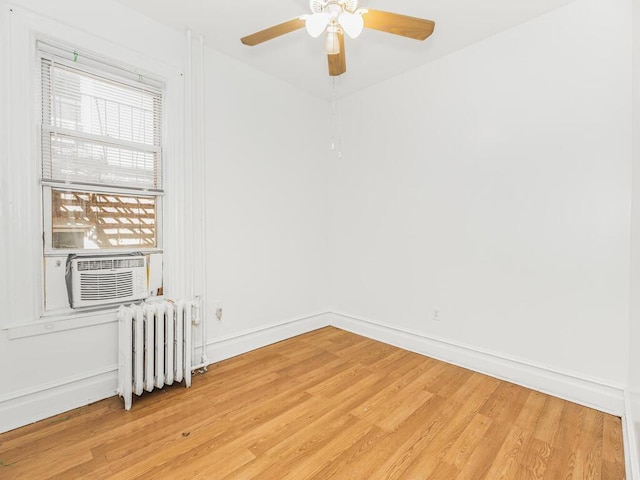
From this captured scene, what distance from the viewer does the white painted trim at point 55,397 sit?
190 cm

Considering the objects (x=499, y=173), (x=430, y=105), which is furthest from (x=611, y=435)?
(x=430, y=105)

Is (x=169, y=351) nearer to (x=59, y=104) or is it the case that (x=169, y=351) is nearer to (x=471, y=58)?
(x=59, y=104)

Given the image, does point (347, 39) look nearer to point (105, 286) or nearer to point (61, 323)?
point (105, 286)

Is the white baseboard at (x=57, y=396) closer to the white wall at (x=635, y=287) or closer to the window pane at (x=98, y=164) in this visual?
the window pane at (x=98, y=164)

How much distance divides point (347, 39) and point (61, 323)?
10.1 feet

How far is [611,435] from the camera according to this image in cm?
190

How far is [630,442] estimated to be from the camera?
1.67m

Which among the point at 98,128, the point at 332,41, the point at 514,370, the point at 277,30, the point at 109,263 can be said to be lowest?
the point at 514,370

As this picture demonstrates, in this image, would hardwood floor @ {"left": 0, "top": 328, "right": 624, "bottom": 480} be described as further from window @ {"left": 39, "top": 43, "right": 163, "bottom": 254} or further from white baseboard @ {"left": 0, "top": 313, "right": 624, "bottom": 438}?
window @ {"left": 39, "top": 43, "right": 163, "bottom": 254}

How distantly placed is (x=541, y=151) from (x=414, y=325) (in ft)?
6.16

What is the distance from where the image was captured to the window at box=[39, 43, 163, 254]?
6.85 ft

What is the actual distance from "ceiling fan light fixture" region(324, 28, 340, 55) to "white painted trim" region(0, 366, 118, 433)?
265cm

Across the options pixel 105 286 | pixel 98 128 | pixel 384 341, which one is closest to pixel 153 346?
pixel 105 286

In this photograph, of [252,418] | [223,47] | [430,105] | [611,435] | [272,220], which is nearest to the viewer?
[611,435]
